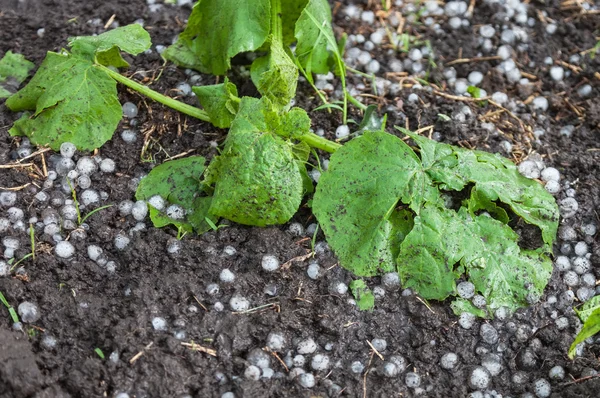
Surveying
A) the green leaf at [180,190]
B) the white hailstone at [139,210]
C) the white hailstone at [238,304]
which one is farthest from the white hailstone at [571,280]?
the white hailstone at [139,210]

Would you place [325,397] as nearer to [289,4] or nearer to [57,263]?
[57,263]

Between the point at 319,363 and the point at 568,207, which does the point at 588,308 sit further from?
the point at 319,363

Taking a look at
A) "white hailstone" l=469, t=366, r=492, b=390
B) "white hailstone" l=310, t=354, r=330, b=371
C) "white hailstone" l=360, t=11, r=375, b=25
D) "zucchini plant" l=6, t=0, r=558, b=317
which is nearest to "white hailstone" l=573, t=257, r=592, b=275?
"zucchini plant" l=6, t=0, r=558, b=317

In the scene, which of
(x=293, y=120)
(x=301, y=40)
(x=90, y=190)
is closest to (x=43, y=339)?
(x=90, y=190)

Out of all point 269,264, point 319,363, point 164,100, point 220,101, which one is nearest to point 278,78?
point 220,101

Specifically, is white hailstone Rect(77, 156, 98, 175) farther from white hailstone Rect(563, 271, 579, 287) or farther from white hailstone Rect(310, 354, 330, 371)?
white hailstone Rect(563, 271, 579, 287)

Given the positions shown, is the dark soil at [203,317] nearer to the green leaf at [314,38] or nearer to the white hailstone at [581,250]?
the white hailstone at [581,250]
